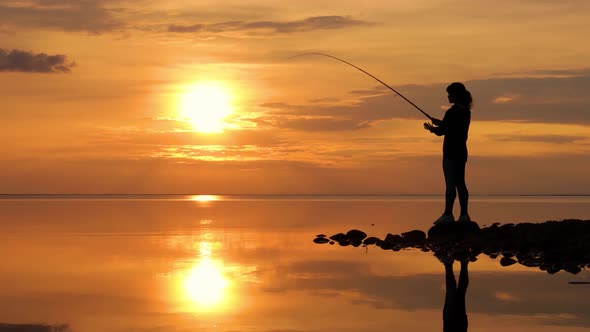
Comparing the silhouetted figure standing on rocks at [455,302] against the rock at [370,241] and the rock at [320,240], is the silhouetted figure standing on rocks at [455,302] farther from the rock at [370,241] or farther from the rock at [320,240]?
the rock at [320,240]

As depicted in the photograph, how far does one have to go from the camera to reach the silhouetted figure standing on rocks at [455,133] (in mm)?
20453

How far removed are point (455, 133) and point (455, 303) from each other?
8.94 m

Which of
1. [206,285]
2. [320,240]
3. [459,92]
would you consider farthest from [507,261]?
[320,240]

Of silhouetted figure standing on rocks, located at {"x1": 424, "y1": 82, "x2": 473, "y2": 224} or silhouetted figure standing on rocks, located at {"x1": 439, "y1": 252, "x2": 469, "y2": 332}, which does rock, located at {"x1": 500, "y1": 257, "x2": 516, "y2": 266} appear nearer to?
silhouetted figure standing on rocks, located at {"x1": 439, "y1": 252, "x2": 469, "y2": 332}

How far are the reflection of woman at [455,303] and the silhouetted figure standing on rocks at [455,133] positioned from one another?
4.14m

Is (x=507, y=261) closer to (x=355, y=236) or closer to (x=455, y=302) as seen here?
(x=455, y=302)

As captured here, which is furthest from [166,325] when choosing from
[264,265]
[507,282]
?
[264,265]

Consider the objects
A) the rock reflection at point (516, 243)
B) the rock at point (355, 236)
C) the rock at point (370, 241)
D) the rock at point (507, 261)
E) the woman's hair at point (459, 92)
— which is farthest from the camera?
the rock at point (355, 236)

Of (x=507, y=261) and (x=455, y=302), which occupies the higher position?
(x=507, y=261)

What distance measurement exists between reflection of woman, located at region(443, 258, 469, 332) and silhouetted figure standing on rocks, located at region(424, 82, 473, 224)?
4.14 meters

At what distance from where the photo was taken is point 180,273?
58.3 ft

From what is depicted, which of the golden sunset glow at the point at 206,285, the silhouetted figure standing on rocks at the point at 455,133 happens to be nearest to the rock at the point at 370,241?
the silhouetted figure standing on rocks at the point at 455,133

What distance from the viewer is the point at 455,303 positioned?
12.3 meters

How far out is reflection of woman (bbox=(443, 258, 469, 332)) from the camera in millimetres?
10305
